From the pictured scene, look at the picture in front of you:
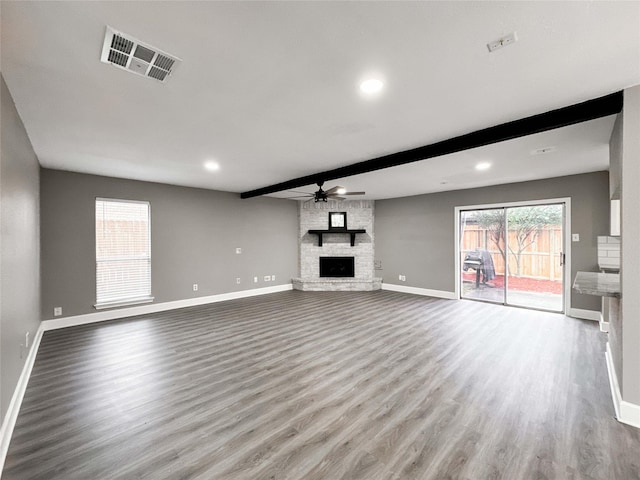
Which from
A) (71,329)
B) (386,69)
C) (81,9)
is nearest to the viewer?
(81,9)

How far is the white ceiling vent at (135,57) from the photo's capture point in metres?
1.63

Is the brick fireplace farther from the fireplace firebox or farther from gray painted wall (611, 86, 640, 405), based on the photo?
gray painted wall (611, 86, 640, 405)

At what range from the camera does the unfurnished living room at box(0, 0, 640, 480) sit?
165 centimetres

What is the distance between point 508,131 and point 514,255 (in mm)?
4103

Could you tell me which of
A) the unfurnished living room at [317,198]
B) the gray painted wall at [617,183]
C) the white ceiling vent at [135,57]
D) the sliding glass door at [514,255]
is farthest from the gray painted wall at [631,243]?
the sliding glass door at [514,255]

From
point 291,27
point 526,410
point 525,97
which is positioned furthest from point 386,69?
point 526,410

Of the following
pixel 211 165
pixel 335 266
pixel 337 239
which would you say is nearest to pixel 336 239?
pixel 337 239

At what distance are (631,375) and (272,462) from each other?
276 centimetres

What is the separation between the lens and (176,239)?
19.6 ft

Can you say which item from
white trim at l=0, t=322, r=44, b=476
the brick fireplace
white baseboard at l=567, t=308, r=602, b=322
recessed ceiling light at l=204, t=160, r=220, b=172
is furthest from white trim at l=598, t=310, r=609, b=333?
white trim at l=0, t=322, r=44, b=476

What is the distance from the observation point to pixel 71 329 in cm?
455

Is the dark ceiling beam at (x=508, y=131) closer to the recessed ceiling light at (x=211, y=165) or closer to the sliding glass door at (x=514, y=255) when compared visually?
the recessed ceiling light at (x=211, y=165)

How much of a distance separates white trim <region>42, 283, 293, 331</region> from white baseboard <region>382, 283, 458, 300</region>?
3.22 metres

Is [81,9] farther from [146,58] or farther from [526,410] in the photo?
[526,410]
